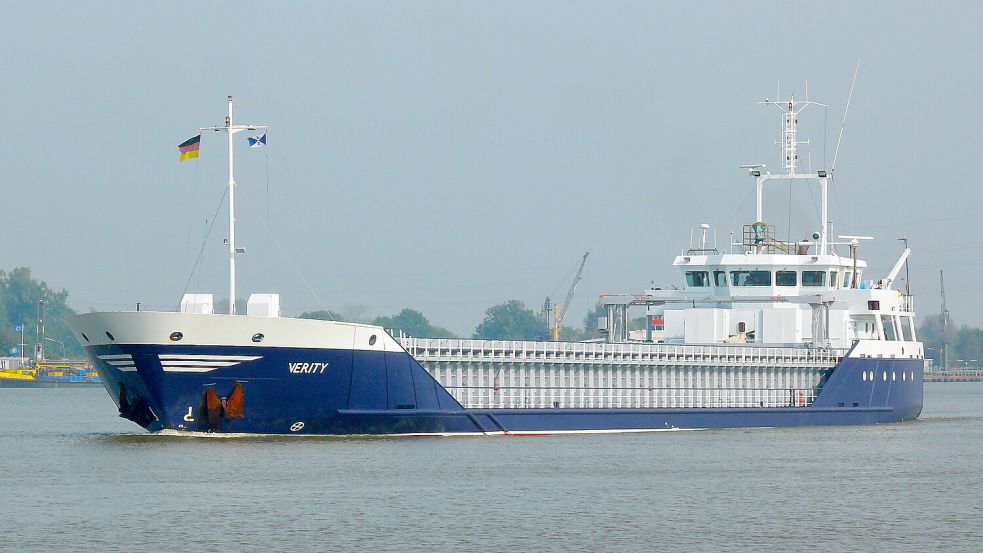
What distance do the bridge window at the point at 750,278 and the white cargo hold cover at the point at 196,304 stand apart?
23270mm

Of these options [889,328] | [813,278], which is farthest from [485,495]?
[889,328]

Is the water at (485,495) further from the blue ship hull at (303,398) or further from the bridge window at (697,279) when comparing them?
the bridge window at (697,279)

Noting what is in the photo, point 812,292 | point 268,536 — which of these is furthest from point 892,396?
point 268,536

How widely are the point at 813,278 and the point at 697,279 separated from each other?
4.42 meters

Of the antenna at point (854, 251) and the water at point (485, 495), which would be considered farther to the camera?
the antenna at point (854, 251)

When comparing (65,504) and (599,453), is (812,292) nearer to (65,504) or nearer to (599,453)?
(599,453)

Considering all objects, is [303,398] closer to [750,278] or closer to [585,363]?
[585,363]

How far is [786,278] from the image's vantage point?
5775cm

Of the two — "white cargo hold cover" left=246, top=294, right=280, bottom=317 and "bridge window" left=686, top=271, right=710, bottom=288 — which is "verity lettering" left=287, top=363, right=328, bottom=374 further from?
"bridge window" left=686, top=271, right=710, bottom=288

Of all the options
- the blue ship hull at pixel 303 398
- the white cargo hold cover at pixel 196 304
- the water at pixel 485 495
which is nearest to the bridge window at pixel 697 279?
the water at pixel 485 495

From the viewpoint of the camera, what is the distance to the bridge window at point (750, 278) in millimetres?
57625

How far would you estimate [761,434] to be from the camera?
2095 inches

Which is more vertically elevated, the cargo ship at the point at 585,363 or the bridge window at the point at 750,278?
the bridge window at the point at 750,278

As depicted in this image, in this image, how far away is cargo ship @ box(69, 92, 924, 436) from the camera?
1641 inches
